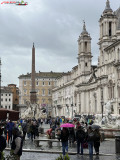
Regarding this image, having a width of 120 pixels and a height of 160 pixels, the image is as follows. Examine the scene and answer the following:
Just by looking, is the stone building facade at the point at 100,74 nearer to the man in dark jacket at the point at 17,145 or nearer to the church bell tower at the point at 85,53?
the church bell tower at the point at 85,53

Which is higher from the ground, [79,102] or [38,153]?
[79,102]

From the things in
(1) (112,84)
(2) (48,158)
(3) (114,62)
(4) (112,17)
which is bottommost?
(2) (48,158)

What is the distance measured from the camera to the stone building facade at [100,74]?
205ft

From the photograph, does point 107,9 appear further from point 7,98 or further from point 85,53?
point 7,98

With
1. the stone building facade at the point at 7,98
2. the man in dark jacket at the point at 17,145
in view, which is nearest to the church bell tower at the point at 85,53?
the stone building facade at the point at 7,98

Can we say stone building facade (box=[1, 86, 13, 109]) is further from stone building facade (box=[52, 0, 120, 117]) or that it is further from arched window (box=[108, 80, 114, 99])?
arched window (box=[108, 80, 114, 99])

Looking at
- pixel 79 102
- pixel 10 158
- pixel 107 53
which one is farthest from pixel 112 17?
pixel 10 158

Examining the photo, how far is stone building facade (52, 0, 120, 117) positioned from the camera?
62531 millimetres

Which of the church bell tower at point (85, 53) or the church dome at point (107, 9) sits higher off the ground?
the church dome at point (107, 9)

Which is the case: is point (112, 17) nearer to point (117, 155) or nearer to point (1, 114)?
point (1, 114)

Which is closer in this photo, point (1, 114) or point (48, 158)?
point (48, 158)

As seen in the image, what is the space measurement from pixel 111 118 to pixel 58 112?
85113 millimetres

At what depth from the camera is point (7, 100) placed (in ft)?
429

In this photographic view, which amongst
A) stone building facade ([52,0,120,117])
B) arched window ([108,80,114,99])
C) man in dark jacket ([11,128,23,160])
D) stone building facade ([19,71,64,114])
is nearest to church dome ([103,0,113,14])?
stone building facade ([52,0,120,117])
